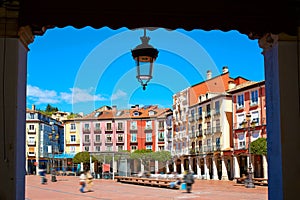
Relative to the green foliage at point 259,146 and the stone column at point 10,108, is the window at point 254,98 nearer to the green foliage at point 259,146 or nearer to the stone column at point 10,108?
the green foliage at point 259,146

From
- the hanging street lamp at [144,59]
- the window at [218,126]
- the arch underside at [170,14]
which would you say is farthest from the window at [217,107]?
the arch underside at [170,14]

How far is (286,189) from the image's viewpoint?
14.2 ft

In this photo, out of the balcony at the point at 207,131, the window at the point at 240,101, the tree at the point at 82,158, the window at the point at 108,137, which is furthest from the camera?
the tree at the point at 82,158

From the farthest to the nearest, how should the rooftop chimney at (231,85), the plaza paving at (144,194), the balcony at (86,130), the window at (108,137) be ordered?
the window at (108,137) < the rooftop chimney at (231,85) < the balcony at (86,130) < the plaza paving at (144,194)

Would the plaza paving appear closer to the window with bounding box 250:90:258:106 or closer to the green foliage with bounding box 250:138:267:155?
Result: the green foliage with bounding box 250:138:267:155

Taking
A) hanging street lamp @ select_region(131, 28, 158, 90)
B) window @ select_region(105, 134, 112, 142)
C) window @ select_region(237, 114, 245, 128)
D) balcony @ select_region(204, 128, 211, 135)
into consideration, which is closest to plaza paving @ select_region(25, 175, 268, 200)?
hanging street lamp @ select_region(131, 28, 158, 90)

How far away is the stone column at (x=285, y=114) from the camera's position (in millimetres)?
4344

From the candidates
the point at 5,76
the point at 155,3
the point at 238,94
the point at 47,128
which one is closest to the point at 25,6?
the point at 5,76

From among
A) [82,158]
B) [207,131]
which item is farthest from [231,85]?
[82,158]

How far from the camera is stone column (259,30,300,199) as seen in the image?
14.3 ft

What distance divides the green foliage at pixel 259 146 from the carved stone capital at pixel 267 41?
31.7 metres

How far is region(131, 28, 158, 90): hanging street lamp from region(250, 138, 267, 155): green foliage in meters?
→ 32.0

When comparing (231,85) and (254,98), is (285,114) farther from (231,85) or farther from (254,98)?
(231,85)

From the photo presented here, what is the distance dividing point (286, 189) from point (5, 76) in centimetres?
295
